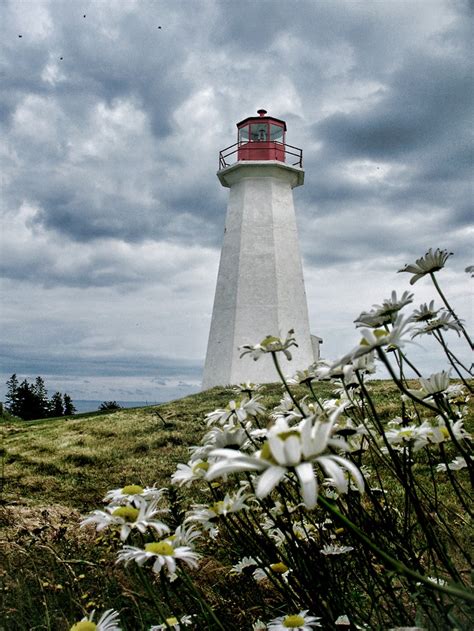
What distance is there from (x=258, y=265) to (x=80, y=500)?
11.9m

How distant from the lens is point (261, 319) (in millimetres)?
18625

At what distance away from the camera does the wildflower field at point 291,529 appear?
5.46ft

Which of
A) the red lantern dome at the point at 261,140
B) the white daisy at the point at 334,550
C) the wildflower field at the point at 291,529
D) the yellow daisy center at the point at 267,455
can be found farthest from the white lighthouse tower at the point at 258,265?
the yellow daisy center at the point at 267,455

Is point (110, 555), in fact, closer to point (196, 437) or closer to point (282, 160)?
point (196, 437)

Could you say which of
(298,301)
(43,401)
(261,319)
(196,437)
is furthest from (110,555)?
(43,401)

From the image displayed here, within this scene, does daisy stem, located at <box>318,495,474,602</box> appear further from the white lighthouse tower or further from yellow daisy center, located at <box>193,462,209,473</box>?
the white lighthouse tower

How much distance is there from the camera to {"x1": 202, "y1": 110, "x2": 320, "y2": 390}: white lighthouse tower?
18672 mm

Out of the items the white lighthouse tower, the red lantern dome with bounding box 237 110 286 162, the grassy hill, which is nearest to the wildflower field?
the grassy hill

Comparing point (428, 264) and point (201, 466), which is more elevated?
point (428, 264)

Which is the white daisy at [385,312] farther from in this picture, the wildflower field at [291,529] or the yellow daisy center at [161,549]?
the yellow daisy center at [161,549]

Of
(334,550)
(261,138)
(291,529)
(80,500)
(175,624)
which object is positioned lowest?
(80,500)

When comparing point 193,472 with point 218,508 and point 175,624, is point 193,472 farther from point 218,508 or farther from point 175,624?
point 175,624

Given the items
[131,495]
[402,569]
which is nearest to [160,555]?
[131,495]

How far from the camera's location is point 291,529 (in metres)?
2.19
